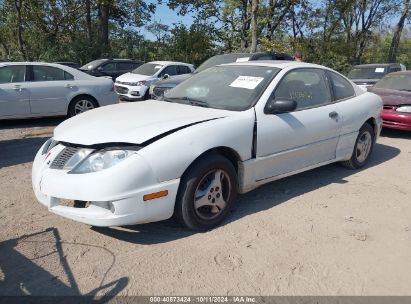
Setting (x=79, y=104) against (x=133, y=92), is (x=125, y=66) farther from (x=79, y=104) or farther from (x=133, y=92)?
(x=79, y=104)

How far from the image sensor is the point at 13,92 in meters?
A: 8.00

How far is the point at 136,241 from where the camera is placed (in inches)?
139

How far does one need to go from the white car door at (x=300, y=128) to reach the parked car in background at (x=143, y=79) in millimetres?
7494

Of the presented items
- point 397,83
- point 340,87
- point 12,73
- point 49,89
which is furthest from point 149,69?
point 340,87

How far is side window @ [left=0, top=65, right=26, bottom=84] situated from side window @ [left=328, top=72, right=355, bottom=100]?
609 centimetres

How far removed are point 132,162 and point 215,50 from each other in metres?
22.0

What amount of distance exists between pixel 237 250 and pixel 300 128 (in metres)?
1.69

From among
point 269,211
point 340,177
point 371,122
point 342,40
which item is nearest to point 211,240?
point 269,211

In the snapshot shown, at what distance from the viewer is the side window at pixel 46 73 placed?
27.6 ft

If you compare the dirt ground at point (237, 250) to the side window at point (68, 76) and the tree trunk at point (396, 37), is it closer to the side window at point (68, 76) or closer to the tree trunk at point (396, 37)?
the side window at point (68, 76)

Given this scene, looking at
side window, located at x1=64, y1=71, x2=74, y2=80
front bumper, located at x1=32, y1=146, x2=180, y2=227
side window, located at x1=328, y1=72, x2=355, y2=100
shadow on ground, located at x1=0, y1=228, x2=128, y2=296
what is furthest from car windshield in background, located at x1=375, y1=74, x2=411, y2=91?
shadow on ground, located at x1=0, y1=228, x2=128, y2=296

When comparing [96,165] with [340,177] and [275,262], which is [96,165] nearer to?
[275,262]

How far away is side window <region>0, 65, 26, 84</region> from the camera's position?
804cm

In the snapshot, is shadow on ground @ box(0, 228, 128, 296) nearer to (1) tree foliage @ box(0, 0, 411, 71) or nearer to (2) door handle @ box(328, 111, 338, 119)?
(2) door handle @ box(328, 111, 338, 119)
